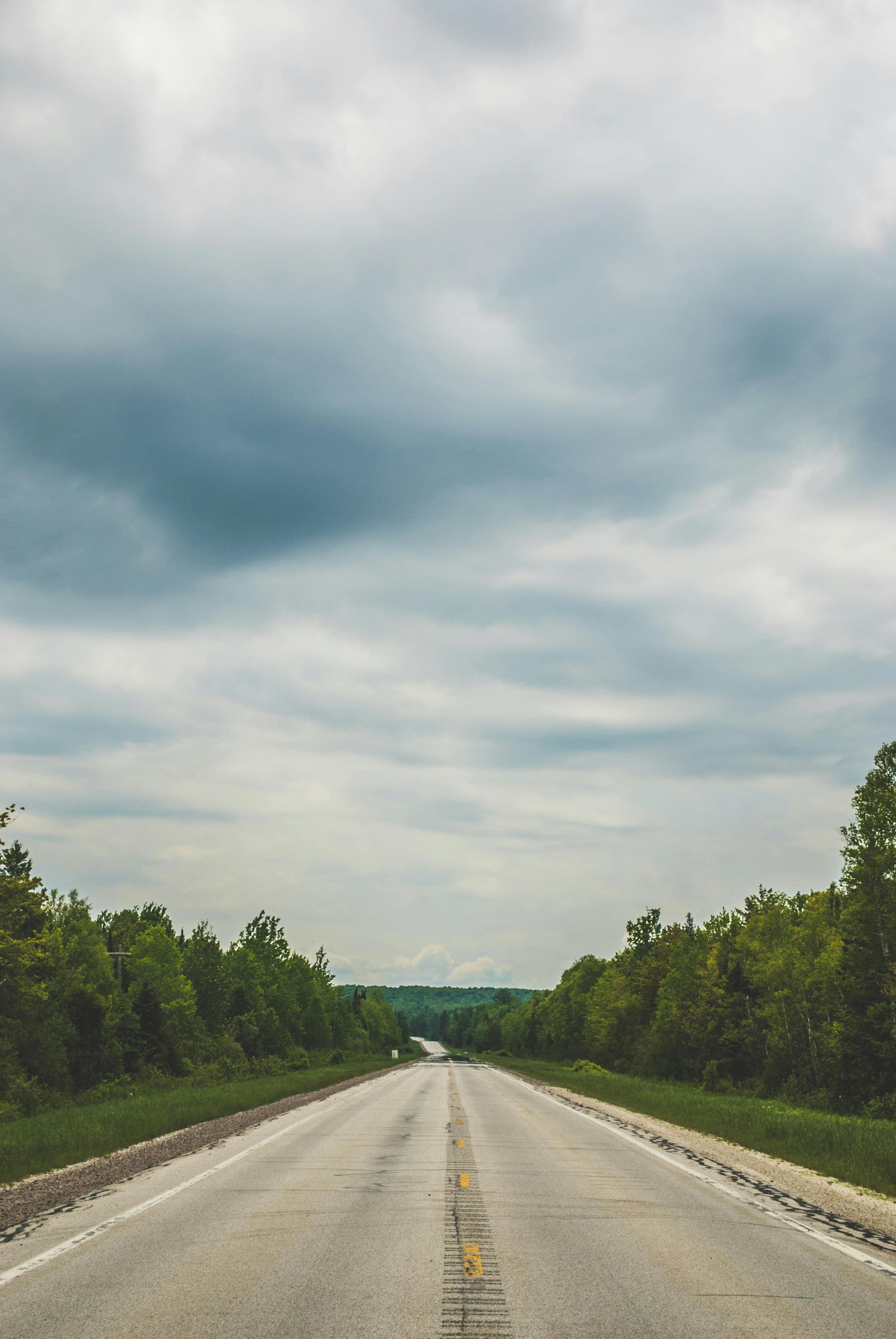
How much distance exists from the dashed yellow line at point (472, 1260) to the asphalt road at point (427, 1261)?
40 millimetres

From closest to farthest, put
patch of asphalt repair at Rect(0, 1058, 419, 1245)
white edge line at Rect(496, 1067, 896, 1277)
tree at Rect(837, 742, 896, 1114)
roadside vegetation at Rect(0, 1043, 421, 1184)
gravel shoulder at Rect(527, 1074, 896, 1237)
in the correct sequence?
white edge line at Rect(496, 1067, 896, 1277)
patch of asphalt repair at Rect(0, 1058, 419, 1245)
gravel shoulder at Rect(527, 1074, 896, 1237)
roadside vegetation at Rect(0, 1043, 421, 1184)
tree at Rect(837, 742, 896, 1114)

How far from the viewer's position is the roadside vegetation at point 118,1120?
649 inches

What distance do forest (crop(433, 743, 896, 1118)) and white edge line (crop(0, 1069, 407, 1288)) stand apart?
2463 centimetres

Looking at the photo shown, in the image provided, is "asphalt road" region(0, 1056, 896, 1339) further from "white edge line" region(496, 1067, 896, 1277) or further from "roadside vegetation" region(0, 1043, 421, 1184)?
"roadside vegetation" region(0, 1043, 421, 1184)

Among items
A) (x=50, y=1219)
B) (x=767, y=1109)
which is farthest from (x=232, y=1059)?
(x=50, y=1219)

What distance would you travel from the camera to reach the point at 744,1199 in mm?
13062

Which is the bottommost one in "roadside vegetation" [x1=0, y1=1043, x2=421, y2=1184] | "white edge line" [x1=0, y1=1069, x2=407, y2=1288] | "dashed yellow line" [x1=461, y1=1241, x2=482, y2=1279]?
"roadside vegetation" [x1=0, y1=1043, x2=421, y2=1184]

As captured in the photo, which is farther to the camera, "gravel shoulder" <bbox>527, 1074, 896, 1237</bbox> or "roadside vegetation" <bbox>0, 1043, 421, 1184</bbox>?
"roadside vegetation" <bbox>0, 1043, 421, 1184</bbox>

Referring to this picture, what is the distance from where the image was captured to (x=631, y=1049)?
78688 millimetres

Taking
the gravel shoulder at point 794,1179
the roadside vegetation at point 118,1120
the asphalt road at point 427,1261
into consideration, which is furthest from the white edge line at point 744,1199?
the roadside vegetation at point 118,1120

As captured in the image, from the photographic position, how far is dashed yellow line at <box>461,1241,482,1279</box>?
8.02 metres

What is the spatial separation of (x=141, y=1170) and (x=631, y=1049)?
234 ft

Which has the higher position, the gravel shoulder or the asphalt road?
the asphalt road

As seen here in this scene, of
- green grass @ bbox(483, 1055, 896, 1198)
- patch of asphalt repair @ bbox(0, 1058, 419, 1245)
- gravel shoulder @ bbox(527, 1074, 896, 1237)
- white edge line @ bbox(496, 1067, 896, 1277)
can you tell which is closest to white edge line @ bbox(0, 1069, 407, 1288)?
patch of asphalt repair @ bbox(0, 1058, 419, 1245)
